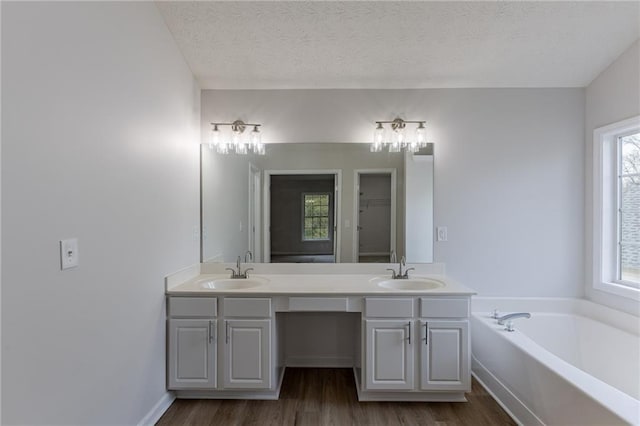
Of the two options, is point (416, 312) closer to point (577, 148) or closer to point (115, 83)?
point (577, 148)

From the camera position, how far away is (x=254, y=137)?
9.09ft

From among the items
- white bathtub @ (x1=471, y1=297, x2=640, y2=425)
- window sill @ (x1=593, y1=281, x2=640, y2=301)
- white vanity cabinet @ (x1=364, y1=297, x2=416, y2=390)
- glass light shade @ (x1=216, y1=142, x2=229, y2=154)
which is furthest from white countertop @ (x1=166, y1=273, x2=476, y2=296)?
window sill @ (x1=593, y1=281, x2=640, y2=301)

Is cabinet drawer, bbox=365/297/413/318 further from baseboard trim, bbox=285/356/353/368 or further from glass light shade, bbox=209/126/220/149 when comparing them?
glass light shade, bbox=209/126/220/149

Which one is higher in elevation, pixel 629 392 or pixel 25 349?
pixel 25 349

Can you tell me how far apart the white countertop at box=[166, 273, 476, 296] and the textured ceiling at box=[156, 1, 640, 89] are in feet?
5.43

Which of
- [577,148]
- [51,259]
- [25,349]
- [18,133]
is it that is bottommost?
[25,349]

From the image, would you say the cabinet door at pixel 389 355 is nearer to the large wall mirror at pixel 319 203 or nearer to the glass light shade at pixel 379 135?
the large wall mirror at pixel 319 203

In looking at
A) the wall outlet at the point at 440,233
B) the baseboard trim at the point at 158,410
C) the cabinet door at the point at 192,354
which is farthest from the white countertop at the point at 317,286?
the baseboard trim at the point at 158,410

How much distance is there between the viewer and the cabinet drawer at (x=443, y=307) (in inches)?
86.3

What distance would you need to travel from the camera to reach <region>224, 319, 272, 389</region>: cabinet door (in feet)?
7.23

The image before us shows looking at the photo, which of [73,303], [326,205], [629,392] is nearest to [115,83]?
[73,303]

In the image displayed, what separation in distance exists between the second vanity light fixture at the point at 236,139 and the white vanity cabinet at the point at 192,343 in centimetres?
130

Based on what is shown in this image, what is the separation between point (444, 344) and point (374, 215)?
3.77ft

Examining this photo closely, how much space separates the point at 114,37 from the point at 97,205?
89 centimetres
